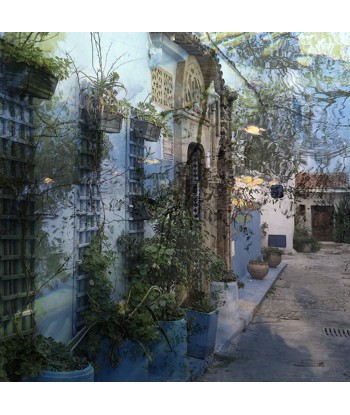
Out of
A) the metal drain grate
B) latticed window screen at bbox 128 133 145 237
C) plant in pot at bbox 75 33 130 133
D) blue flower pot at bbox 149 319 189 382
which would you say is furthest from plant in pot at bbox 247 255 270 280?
plant in pot at bbox 75 33 130 133

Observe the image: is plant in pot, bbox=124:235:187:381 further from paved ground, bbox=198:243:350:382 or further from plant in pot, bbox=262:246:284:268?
plant in pot, bbox=262:246:284:268

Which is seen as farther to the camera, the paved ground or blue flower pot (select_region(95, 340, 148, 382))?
the paved ground

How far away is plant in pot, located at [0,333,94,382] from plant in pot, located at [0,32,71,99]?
1351mm

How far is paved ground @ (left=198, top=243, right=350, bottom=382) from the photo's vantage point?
3.06 meters

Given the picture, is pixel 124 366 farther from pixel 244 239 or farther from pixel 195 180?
pixel 244 239

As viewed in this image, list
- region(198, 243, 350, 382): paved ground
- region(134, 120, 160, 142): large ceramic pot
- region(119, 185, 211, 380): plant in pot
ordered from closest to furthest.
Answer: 1. region(198, 243, 350, 382): paved ground
2. region(119, 185, 211, 380): plant in pot
3. region(134, 120, 160, 142): large ceramic pot

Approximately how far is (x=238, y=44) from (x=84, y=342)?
94.8 inches

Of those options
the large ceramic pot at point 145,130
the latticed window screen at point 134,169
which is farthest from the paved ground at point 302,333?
the large ceramic pot at point 145,130

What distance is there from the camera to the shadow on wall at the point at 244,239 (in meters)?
3.94

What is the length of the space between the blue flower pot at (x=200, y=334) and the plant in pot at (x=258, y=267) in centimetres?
65

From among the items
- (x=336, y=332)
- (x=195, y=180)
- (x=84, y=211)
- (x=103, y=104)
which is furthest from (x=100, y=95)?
(x=336, y=332)

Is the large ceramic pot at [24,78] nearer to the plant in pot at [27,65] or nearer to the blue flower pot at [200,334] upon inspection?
the plant in pot at [27,65]

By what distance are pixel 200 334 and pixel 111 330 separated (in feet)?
3.21
